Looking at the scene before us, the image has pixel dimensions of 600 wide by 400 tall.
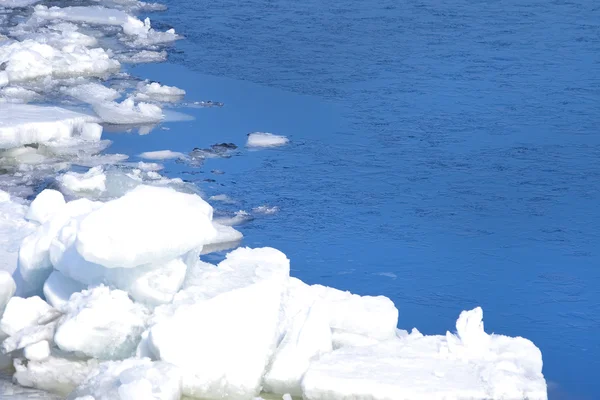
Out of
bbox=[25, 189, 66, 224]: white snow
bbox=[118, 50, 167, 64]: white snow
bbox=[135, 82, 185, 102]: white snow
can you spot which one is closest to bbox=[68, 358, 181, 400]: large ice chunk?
bbox=[25, 189, 66, 224]: white snow

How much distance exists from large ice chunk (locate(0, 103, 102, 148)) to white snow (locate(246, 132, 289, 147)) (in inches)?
49.9

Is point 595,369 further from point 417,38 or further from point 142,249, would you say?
point 417,38

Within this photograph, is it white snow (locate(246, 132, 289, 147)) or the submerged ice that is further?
white snow (locate(246, 132, 289, 147))

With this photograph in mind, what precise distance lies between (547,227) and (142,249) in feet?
10.6

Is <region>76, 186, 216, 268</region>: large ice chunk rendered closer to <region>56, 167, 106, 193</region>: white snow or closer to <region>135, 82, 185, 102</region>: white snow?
<region>56, 167, 106, 193</region>: white snow

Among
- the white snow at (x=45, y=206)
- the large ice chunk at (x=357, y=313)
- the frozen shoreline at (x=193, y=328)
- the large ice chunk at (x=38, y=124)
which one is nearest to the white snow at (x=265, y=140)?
the large ice chunk at (x=38, y=124)

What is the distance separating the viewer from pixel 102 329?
419 centimetres

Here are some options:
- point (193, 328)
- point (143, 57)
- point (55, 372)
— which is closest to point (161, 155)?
point (143, 57)

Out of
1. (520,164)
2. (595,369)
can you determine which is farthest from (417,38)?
(595,369)

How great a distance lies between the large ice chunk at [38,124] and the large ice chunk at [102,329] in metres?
3.46

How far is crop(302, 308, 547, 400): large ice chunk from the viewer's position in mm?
3904

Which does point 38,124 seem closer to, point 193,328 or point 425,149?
point 425,149

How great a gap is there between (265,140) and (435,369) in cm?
424

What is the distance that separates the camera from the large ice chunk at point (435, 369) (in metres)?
3.90
